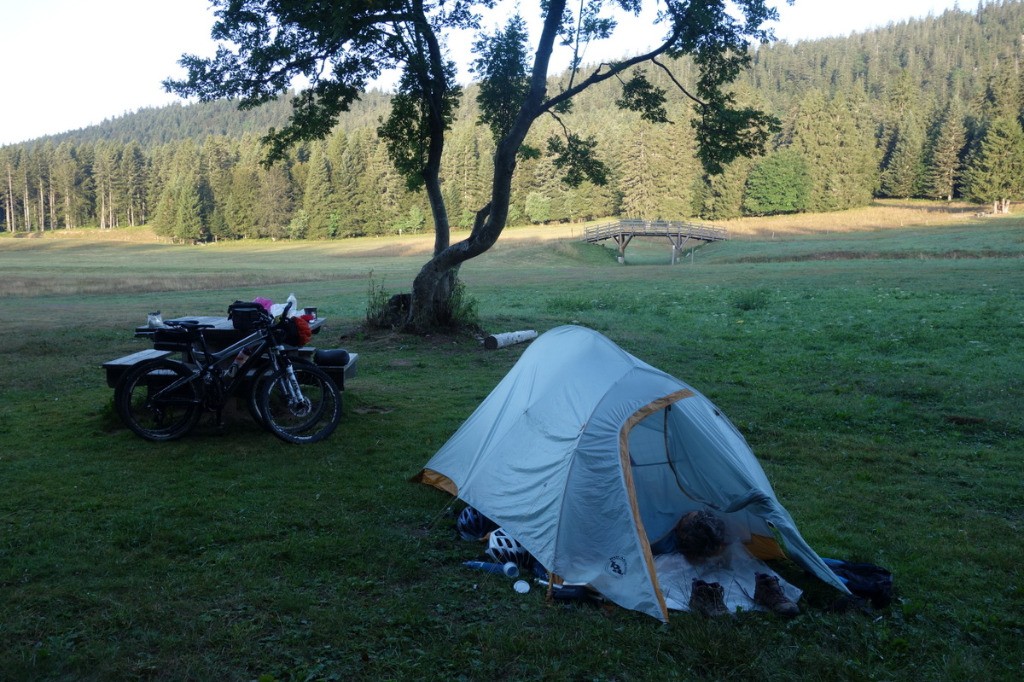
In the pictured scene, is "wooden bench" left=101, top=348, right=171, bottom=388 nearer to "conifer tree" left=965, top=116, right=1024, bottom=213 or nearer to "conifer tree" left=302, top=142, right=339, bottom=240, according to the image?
"conifer tree" left=965, top=116, right=1024, bottom=213

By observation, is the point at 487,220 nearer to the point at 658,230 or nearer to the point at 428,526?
the point at 428,526

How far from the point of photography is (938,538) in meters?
6.04

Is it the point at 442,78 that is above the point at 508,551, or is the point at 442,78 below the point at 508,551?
above

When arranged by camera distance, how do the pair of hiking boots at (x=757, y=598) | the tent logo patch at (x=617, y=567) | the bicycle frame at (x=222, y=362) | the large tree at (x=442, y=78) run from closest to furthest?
the pair of hiking boots at (x=757, y=598)
the tent logo patch at (x=617, y=567)
the bicycle frame at (x=222, y=362)
the large tree at (x=442, y=78)

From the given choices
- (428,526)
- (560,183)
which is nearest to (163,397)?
(428,526)

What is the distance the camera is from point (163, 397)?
8.09 m

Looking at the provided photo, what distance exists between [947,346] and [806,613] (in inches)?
454

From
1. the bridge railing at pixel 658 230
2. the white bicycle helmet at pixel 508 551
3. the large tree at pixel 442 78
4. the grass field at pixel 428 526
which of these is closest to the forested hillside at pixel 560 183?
the bridge railing at pixel 658 230

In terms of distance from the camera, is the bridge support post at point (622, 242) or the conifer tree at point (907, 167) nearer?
the bridge support post at point (622, 242)

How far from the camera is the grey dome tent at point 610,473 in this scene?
17.1 feet

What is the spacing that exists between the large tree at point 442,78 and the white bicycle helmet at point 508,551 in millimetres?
9527

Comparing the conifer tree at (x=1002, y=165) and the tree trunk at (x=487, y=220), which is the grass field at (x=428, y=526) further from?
the conifer tree at (x=1002, y=165)

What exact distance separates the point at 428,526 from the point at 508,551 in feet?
2.95

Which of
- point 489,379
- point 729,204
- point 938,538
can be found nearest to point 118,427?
point 489,379
